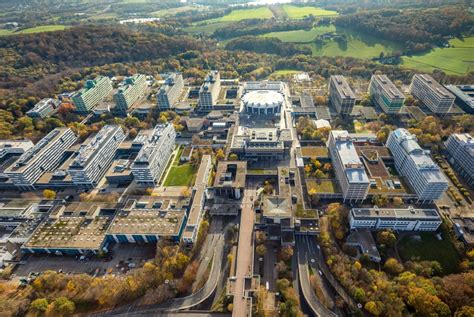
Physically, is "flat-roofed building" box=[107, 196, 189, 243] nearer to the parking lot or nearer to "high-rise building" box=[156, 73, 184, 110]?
the parking lot

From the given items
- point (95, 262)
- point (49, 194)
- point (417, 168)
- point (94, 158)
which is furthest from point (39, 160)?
point (417, 168)

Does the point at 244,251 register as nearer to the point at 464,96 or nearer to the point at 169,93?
the point at 169,93

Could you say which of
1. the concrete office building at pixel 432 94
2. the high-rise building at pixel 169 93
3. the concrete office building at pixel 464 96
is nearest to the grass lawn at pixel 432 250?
the concrete office building at pixel 432 94

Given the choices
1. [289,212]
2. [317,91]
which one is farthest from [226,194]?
[317,91]

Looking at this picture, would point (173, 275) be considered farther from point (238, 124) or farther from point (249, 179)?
point (238, 124)

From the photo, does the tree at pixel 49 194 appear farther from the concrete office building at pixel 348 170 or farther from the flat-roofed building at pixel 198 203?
the concrete office building at pixel 348 170

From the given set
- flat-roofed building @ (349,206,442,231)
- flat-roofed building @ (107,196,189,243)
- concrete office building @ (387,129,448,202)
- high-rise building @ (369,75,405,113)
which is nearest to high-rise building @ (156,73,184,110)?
flat-roofed building @ (107,196,189,243)

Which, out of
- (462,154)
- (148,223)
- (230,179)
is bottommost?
(148,223)
